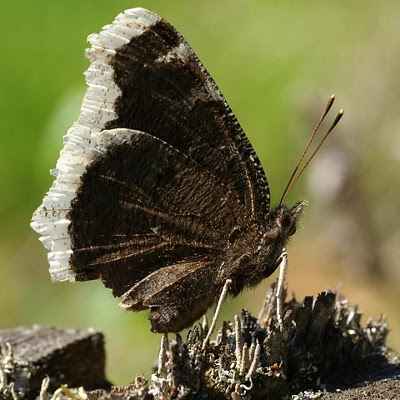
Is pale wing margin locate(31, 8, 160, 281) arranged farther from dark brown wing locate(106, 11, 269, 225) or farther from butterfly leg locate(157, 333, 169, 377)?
butterfly leg locate(157, 333, 169, 377)

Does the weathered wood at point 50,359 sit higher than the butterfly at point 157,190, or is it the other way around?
the butterfly at point 157,190

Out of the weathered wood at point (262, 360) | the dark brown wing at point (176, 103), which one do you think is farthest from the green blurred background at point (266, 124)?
the dark brown wing at point (176, 103)

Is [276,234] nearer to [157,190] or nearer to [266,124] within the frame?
[157,190]

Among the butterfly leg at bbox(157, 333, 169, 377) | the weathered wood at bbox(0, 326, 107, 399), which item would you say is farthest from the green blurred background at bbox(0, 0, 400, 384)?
the butterfly leg at bbox(157, 333, 169, 377)

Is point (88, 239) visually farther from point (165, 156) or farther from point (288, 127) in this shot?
point (288, 127)

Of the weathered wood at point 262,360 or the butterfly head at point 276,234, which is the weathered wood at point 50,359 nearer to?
the weathered wood at point 262,360
